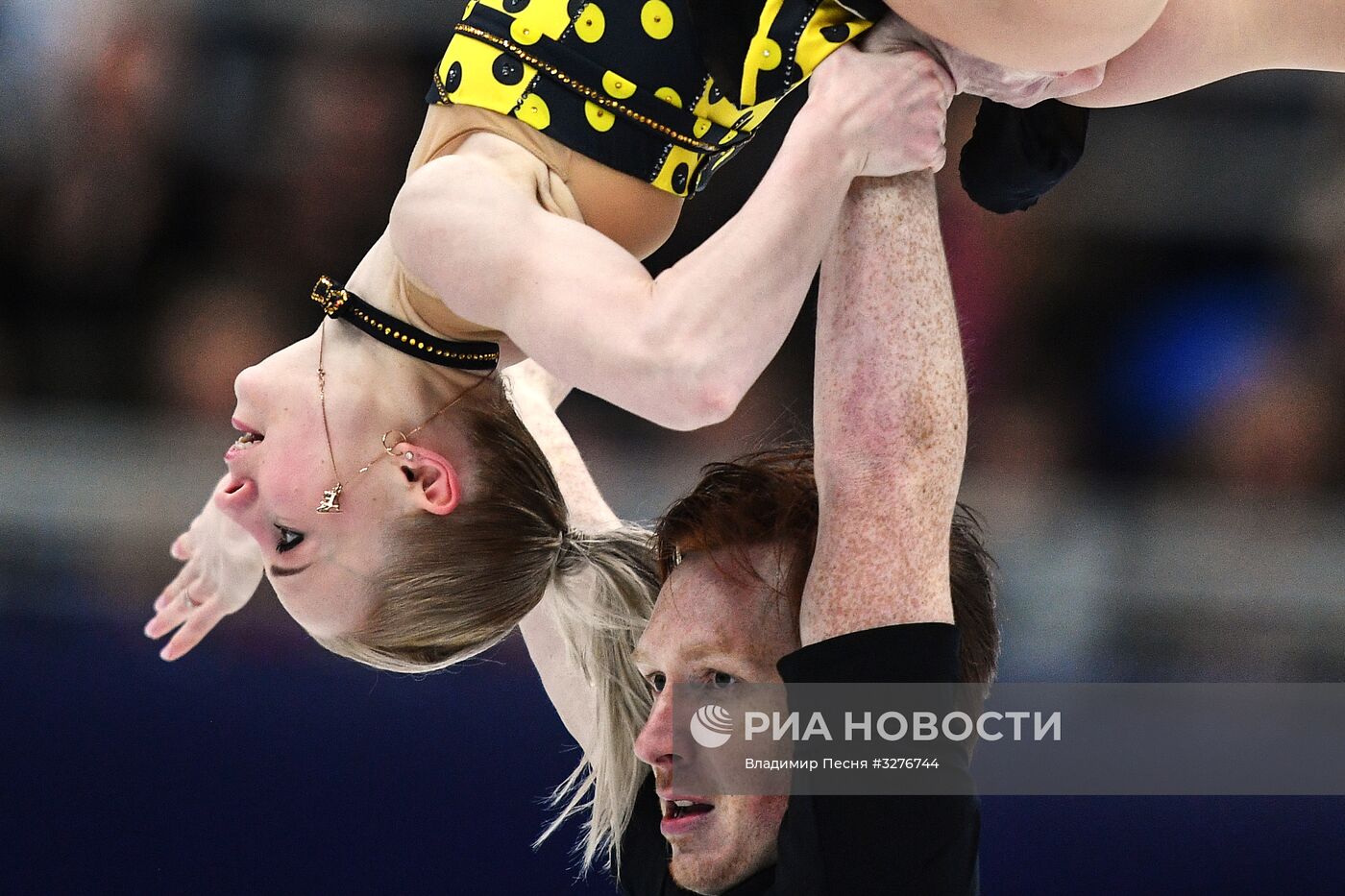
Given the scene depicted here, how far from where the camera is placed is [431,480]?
1.72 meters

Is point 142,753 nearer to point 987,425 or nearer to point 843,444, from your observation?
point 843,444

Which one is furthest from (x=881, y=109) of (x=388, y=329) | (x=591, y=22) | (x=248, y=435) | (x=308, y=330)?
(x=308, y=330)

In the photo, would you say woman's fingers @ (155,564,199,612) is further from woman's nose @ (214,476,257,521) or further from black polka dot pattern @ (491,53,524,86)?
black polka dot pattern @ (491,53,524,86)

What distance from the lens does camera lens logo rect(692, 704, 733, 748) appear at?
5.71 ft

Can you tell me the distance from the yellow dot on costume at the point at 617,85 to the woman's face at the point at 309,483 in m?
0.42

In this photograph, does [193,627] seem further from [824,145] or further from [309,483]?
[824,145]

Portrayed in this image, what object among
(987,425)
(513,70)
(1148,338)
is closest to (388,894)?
(513,70)

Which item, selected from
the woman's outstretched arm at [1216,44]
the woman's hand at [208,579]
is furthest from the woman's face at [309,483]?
the woman's outstretched arm at [1216,44]

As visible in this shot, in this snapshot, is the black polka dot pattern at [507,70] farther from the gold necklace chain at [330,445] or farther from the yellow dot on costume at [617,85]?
the gold necklace chain at [330,445]

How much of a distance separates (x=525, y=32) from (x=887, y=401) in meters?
0.54

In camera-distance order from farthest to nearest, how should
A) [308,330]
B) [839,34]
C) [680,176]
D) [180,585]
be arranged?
[308,330], [180,585], [680,176], [839,34]

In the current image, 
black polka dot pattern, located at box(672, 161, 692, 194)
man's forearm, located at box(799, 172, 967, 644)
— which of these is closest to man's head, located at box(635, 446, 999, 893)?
man's forearm, located at box(799, 172, 967, 644)

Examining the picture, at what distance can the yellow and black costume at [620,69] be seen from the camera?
1513 mm

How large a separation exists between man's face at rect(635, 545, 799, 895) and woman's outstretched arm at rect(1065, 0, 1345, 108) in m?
0.64
